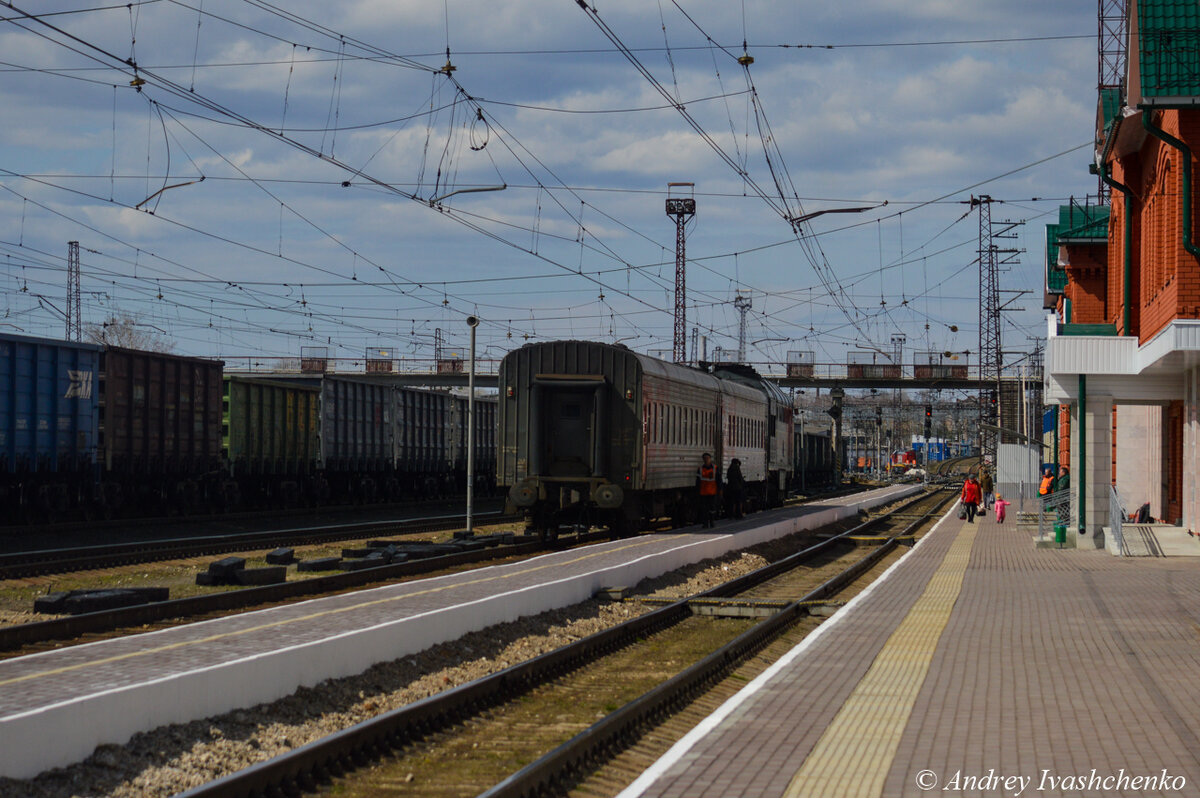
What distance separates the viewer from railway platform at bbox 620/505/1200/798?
20.5ft

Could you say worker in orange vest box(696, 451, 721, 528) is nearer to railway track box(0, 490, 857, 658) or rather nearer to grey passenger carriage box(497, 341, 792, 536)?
railway track box(0, 490, 857, 658)

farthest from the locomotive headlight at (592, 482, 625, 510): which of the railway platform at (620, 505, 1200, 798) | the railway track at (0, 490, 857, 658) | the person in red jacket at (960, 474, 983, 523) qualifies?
the person in red jacket at (960, 474, 983, 523)

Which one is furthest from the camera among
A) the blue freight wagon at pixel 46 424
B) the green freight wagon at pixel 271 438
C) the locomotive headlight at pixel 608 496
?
the green freight wagon at pixel 271 438

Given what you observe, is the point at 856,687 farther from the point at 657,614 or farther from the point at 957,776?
the point at 657,614

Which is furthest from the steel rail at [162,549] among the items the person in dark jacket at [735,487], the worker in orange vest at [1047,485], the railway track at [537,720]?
the worker in orange vest at [1047,485]

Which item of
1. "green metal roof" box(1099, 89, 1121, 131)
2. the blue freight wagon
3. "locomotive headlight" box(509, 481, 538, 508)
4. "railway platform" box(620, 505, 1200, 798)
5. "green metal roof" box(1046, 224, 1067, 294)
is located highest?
"green metal roof" box(1099, 89, 1121, 131)

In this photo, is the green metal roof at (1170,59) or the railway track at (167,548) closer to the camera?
the railway track at (167,548)

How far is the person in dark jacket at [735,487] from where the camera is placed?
1169 inches

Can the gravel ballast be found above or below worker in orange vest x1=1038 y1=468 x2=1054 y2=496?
below

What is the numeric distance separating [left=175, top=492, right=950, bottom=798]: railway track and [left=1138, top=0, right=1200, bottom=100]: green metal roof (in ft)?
36.0

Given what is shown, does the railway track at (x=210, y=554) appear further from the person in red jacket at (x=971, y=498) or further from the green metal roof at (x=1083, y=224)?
the green metal roof at (x=1083, y=224)

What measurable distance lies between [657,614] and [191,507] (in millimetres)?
19097

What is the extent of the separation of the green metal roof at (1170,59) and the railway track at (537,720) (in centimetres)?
1098

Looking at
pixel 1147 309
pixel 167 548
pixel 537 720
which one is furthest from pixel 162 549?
pixel 1147 309
